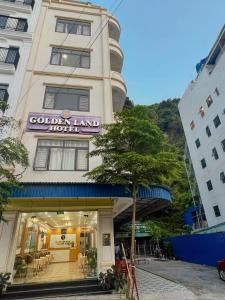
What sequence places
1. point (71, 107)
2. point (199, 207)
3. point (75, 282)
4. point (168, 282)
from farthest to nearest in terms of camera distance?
1. point (199, 207)
2. point (71, 107)
3. point (168, 282)
4. point (75, 282)

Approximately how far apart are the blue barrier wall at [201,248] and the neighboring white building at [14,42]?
15472mm

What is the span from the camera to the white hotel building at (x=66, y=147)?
9.19m

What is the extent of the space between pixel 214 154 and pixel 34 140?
19.7 m

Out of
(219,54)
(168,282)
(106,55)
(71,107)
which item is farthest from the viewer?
(219,54)

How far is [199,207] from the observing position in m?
27.1

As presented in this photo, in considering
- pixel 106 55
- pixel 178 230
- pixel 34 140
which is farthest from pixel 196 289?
pixel 178 230

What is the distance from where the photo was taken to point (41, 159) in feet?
35.2

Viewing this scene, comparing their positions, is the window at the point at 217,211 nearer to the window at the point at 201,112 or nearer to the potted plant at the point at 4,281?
the window at the point at 201,112

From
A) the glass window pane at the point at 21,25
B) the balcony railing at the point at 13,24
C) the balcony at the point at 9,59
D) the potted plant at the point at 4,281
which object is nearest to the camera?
the potted plant at the point at 4,281

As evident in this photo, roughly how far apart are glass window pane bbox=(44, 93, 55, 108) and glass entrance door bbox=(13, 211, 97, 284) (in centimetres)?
589

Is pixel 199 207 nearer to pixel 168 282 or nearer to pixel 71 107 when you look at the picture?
pixel 168 282

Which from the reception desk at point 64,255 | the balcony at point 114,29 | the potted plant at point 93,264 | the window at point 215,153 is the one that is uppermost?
the balcony at point 114,29

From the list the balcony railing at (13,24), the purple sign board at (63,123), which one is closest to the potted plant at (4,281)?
the purple sign board at (63,123)

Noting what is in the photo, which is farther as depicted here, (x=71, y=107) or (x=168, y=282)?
(x=71, y=107)
